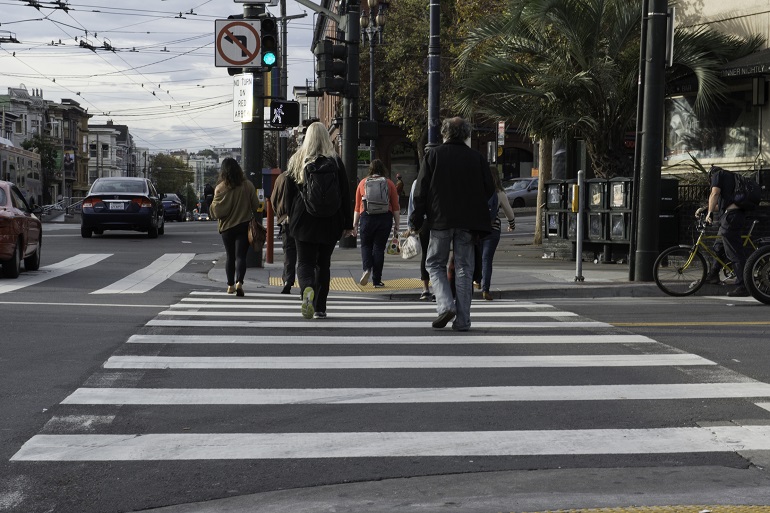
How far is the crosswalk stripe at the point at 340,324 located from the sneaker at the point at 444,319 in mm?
306

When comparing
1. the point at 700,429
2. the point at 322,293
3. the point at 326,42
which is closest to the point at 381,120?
the point at 326,42

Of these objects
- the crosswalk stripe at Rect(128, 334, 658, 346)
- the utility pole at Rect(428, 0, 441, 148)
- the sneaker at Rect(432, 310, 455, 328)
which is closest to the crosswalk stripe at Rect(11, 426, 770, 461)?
the crosswalk stripe at Rect(128, 334, 658, 346)

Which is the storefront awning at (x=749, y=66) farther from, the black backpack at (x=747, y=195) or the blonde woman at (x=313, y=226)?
the blonde woman at (x=313, y=226)

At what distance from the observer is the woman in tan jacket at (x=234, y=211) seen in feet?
43.0

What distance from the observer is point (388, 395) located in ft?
21.6

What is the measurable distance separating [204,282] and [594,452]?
11041 millimetres

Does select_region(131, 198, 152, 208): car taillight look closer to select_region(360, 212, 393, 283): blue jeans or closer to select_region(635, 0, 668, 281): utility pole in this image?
select_region(360, 212, 393, 283): blue jeans

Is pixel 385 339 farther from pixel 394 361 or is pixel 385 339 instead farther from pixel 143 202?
pixel 143 202

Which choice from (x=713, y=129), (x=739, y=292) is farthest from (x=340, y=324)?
(x=713, y=129)

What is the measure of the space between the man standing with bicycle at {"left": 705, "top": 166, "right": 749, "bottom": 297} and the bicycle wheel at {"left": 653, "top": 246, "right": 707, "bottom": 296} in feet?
1.29

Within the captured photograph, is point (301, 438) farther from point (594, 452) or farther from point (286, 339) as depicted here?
point (286, 339)

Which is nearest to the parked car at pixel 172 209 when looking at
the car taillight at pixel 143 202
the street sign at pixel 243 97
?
the car taillight at pixel 143 202

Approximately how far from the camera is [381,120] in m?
56.3

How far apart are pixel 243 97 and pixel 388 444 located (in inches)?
453
